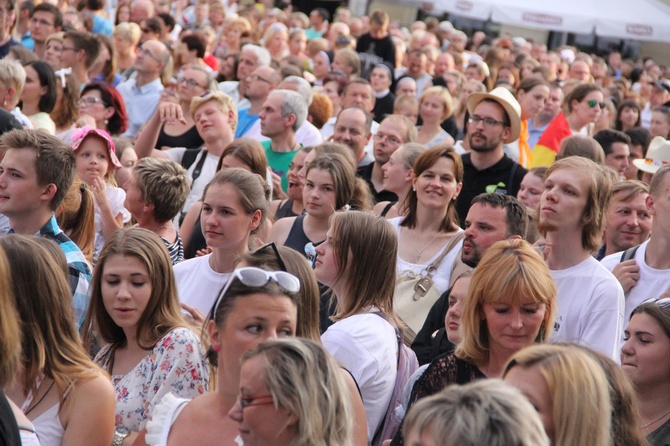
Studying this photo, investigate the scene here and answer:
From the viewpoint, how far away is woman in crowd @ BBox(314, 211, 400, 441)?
12.8 ft

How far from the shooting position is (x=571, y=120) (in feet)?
31.5

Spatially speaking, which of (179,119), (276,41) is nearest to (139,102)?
(179,119)

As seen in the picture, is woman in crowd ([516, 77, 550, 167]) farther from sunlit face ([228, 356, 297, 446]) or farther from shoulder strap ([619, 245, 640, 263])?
sunlit face ([228, 356, 297, 446])

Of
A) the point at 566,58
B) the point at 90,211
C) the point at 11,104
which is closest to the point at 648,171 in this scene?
the point at 90,211

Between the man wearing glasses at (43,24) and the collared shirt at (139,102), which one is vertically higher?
the man wearing glasses at (43,24)

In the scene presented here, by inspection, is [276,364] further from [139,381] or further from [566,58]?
[566,58]

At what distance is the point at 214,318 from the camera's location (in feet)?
10.8

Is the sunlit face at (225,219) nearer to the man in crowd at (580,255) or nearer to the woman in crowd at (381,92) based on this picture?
the man in crowd at (580,255)

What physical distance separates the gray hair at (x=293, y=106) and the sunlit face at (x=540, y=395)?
211 inches

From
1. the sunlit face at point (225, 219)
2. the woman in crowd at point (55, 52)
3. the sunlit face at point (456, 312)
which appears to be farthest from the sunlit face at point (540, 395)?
the woman in crowd at point (55, 52)

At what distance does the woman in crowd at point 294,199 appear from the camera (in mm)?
6781

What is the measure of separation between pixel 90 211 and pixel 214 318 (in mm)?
2377

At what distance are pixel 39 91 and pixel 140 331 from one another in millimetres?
4297

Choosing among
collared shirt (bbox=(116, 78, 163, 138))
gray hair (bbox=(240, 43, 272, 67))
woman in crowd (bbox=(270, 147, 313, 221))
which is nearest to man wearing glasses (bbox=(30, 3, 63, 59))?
collared shirt (bbox=(116, 78, 163, 138))
